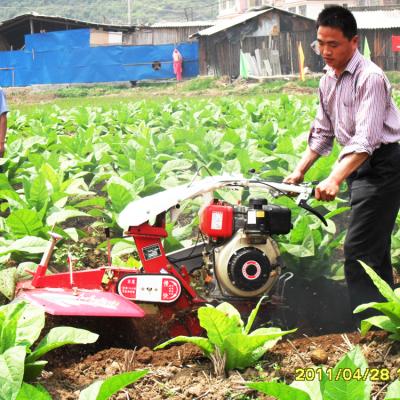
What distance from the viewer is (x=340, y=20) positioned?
3.67 m

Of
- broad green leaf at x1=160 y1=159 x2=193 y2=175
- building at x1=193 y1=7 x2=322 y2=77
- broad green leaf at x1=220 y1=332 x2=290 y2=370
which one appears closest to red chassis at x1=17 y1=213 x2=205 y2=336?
broad green leaf at x1=220 y1=332 x2=290 y2=370

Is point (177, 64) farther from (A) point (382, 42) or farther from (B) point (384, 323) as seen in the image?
(B) point (384, 323)

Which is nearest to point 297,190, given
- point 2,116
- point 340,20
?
point 340,20

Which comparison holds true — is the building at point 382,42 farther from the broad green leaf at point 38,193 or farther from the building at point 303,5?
the broad green leaf at point 38,193

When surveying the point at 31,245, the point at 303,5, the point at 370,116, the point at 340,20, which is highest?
the point at 303,5

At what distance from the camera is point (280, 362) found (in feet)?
11.1

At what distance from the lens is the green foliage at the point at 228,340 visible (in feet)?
10.5

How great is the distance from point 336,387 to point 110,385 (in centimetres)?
72

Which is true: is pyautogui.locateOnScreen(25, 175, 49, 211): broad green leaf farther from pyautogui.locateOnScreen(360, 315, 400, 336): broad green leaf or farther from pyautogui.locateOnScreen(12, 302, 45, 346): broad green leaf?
pyautogui.locateOnScreen(360, 315, 400, 336): broad green leaf

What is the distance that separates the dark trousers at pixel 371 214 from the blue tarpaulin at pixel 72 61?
3255 cm

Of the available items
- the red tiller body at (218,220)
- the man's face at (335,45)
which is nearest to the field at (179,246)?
the red tiller body at (218,220)

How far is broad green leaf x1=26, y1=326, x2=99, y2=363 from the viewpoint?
121 inches

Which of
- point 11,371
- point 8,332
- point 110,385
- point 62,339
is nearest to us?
point 110,385

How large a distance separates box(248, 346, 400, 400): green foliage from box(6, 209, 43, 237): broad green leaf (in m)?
2.62
